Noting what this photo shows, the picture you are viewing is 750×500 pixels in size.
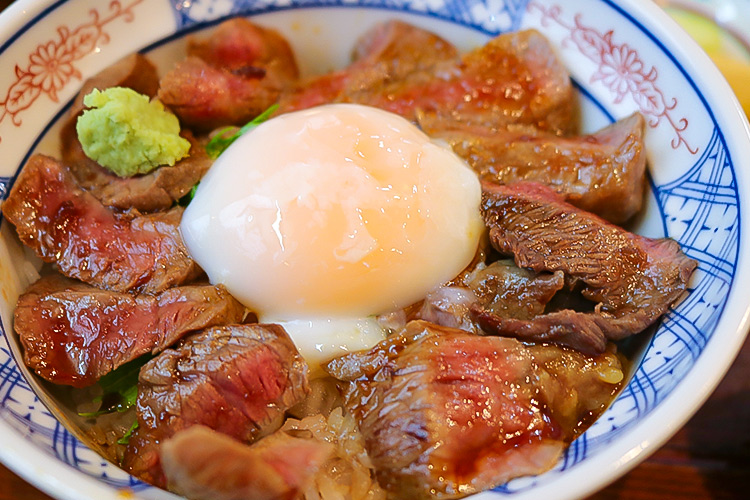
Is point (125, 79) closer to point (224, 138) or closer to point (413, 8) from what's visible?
point (224, 138)

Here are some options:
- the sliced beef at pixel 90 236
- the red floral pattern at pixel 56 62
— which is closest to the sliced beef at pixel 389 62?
the red floral pattern at pixel 56 62

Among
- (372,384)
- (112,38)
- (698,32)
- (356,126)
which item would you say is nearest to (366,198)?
(356,126)

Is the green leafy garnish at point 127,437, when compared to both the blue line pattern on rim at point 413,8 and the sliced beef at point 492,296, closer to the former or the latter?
the sliced beef at point 492,296

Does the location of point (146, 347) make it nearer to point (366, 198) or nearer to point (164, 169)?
point (164, 169)

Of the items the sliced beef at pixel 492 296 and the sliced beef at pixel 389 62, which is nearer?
the sliced beef at pixel 492 296

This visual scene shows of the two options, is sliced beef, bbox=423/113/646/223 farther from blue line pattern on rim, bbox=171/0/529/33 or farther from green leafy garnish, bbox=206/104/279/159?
green leafy garnish, bbox=206/104/279/159

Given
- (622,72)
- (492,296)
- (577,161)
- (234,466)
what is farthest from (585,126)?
(234,466)

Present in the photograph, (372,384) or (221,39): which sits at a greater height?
(221,39)
